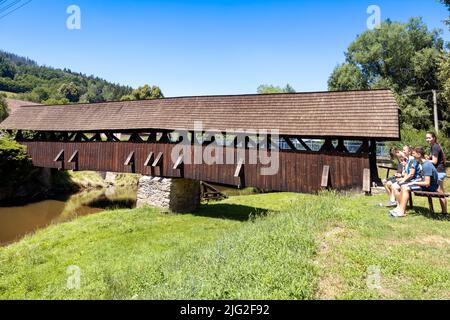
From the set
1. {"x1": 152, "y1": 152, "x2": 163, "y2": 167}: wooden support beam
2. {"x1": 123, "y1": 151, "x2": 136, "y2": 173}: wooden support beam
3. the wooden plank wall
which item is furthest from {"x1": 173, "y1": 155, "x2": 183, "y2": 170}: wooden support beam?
{"x1": 123, "y1": 151, "x2": 136, "y2": 173}: wooden support beam

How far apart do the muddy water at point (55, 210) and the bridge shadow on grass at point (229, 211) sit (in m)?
6.30

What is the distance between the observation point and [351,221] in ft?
22.0

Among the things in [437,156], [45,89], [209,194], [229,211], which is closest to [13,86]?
[45,89]

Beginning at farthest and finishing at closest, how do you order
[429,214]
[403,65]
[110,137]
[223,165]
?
[403,65]
[110,137]
[223,165]
[429,214]

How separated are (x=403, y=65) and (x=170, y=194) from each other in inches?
1149

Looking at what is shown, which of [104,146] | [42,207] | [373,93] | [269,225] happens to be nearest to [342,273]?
[269,225]

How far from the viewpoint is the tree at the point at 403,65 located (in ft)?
93.8

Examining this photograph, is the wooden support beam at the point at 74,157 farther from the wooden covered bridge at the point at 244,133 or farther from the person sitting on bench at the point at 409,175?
the person sitting on bench at the point at 409,175

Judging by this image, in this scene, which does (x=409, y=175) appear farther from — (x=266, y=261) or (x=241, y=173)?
(x=241, y=173)

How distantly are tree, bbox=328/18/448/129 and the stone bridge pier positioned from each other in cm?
2355

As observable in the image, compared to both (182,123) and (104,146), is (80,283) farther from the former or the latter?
(104,146)

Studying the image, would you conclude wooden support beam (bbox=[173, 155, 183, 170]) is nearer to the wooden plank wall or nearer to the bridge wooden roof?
the wooden plank wall

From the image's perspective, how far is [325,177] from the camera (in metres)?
11.9

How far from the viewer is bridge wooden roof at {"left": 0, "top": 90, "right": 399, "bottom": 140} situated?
11492mm
